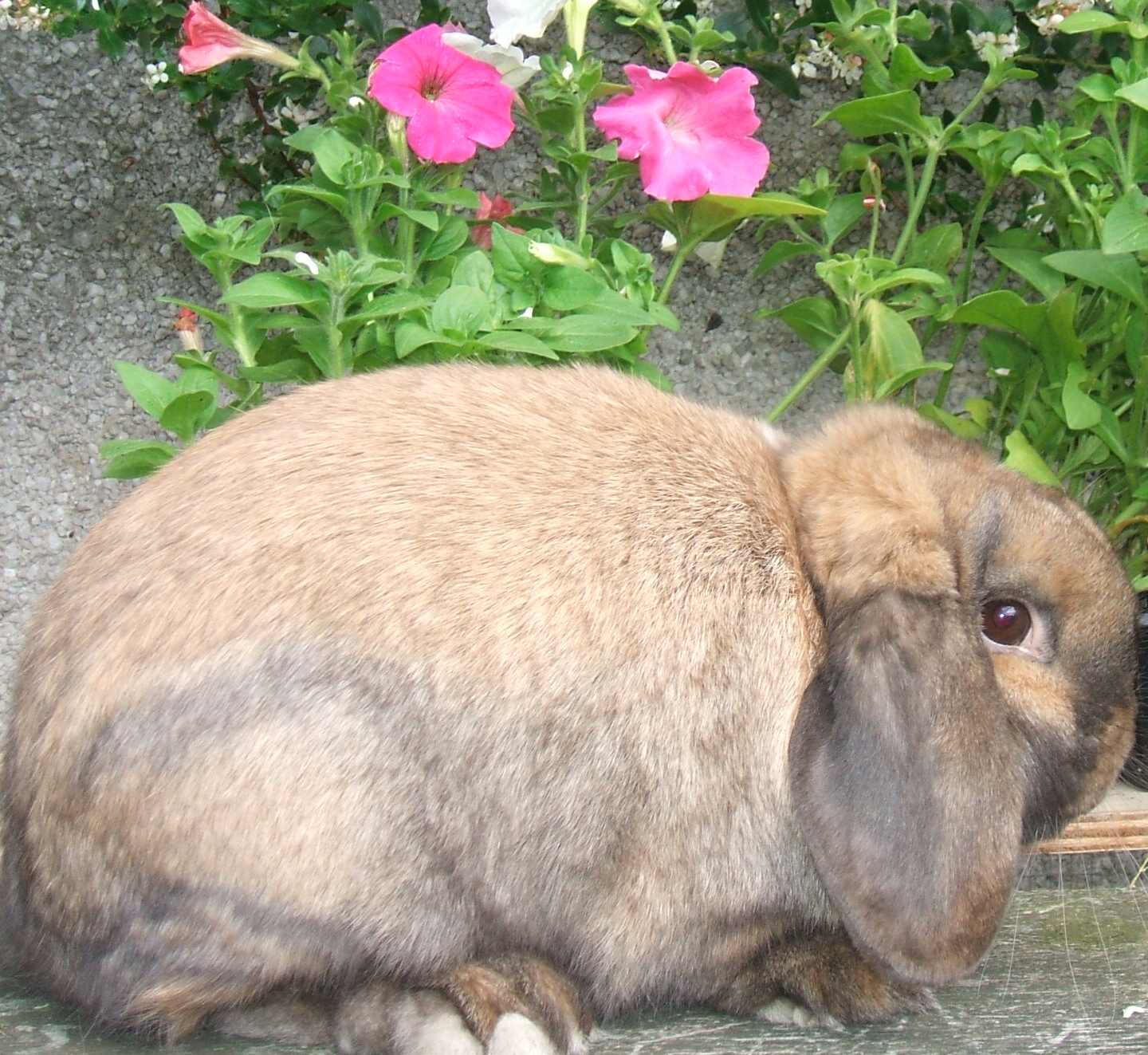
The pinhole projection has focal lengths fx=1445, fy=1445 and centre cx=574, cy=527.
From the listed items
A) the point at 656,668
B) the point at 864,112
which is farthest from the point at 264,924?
the point at 864,112

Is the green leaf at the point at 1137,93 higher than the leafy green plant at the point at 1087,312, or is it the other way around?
the green leaf at the point at 1137,93

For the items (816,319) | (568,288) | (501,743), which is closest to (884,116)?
(816,319)

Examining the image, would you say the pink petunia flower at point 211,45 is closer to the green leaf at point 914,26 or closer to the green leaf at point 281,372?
the green leaf at point 281,372

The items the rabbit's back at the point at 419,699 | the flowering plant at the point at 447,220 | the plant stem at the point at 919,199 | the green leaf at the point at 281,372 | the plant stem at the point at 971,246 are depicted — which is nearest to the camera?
the rabbit's back at the point at 419,699

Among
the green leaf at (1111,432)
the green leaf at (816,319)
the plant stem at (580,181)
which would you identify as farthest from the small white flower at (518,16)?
the green leaf at (1111,432)

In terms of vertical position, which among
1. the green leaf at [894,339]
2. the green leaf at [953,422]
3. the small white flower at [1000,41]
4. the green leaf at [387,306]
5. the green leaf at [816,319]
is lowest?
the green leaf at [953,422]

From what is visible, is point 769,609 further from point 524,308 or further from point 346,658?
point 524,308

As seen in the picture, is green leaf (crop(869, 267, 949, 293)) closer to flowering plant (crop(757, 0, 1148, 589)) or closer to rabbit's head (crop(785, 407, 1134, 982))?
flowering plant (crop(757, 0, 1148, 589))
